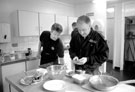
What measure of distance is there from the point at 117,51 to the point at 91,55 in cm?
316

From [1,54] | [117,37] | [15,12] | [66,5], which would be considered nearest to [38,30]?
[15,12]

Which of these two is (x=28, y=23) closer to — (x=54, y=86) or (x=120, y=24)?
(x=54, y=86)

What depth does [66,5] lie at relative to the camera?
4.17 meters

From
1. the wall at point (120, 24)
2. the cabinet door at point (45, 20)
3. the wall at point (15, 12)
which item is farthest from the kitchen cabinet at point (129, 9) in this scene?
the cabinet door at point (45, 20)

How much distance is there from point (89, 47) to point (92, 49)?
45 millimetres

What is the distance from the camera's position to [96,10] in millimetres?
3988

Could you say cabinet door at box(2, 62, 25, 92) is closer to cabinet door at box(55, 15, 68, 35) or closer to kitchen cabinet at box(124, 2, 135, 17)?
cabinet door at box(55, 15, 68, 35)

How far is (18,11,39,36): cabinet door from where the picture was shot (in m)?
2.70

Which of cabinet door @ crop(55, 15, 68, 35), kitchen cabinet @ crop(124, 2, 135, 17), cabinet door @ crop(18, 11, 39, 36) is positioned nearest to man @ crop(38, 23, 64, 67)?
cabinet door @ crop(18, 11, 39, 36)

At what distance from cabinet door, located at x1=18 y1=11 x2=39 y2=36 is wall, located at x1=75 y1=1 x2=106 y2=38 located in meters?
2.04

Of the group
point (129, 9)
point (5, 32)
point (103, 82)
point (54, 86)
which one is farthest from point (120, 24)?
point (54, 86)

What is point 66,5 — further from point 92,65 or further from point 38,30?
point 92,65

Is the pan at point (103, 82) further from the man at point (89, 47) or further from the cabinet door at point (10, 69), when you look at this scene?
the cabinet door at point (10, 69)

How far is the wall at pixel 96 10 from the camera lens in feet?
12.5
